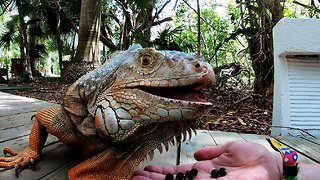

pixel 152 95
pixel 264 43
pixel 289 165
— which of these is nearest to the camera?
pixel 152 95

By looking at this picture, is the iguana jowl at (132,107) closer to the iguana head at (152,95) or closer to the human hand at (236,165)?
the iguana head at (152,95)

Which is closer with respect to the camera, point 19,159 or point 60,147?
point 19,159

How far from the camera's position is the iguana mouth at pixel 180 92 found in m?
1.09

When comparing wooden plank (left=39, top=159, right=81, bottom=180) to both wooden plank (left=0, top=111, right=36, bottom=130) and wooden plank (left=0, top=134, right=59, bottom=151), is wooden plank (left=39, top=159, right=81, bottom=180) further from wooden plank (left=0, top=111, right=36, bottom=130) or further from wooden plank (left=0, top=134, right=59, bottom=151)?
wooden plank (left=0, top=111, right=36, bottom=130)

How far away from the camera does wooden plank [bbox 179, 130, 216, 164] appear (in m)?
1.79

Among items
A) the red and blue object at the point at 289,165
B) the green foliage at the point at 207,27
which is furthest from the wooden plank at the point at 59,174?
the green foliage at the point at 207,27

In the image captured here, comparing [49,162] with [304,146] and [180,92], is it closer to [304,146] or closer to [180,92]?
[180,92]

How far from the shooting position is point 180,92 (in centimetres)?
111

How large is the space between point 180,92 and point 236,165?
0.49 m

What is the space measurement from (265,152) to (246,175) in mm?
198

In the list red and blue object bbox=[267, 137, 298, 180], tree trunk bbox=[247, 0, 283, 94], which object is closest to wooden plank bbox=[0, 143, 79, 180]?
red and blue object bbox=[267, 137, 298, 180]

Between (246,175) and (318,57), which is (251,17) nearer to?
(318,57)

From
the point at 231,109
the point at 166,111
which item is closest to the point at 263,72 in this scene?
the point at 231,109

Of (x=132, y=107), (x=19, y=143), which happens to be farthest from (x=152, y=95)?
(x=19, y=143)
